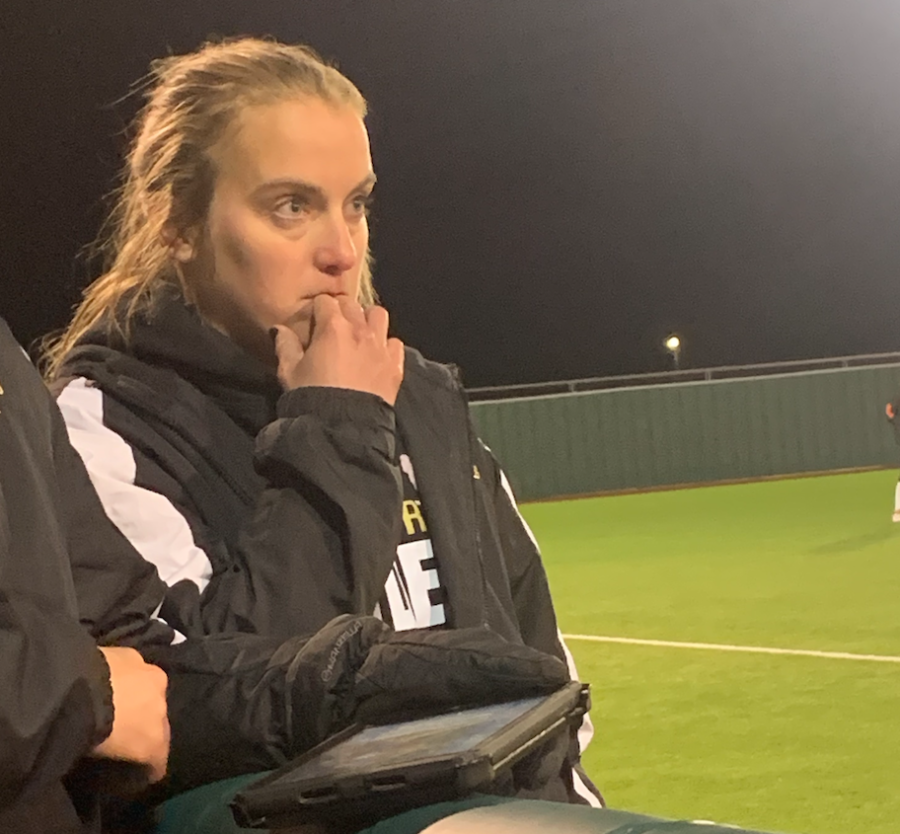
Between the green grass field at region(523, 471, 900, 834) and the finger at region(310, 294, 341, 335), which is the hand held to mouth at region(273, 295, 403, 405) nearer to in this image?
the finger at region(310, 294, 341, 335)

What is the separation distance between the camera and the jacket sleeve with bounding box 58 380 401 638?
161cm

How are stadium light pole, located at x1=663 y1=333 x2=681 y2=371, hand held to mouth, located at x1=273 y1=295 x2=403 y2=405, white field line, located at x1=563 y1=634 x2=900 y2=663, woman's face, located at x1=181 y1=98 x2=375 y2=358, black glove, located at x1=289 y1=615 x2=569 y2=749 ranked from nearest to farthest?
1. black glove, located at x1=289 y1=615 x2=569 y2=749
2. hand held to mouth, located at x1=273 y1=295 x2=403 y2=405
3. woman's face, located at x1=181 y1=98 x2=375 y2=358
4. white field line, located at x1=563 y1=634 x2=900 y2=663
5. stadium light pole, located at x1=663 y1=333 x2=681 y2=371

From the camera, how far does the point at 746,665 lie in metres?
Answer: 5.54

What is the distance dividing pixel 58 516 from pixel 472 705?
45 centimetres

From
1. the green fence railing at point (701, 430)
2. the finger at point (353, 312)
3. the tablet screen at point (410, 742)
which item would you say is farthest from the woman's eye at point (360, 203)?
the green fence railing at point (701, 430)

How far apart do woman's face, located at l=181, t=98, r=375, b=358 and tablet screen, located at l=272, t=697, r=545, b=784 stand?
74 cm

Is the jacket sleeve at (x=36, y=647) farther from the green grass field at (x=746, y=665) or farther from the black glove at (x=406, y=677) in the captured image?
the green grass field at (x=746, y=665)

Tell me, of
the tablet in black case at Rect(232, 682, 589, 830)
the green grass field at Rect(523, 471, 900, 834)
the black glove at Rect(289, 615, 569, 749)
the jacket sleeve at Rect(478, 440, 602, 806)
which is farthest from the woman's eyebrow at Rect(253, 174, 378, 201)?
the green grass field at Rect(523, 471, 900, 834)

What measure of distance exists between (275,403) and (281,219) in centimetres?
25

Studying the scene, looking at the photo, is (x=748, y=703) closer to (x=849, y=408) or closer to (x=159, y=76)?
(x=159, y=76)

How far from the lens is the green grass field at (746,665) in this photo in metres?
3.92

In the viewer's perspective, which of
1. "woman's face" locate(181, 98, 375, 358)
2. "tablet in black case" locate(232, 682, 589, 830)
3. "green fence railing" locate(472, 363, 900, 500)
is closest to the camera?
"tablet in black case" locate(232, 682, 589, 830)

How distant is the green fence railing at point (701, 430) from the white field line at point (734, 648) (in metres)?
7.28

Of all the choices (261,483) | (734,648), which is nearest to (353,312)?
(261,483)
